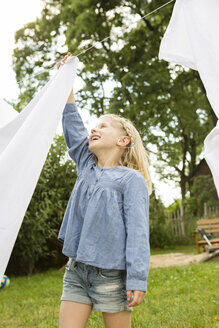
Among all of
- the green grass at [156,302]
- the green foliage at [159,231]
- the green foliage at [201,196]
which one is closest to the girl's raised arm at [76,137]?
the green grass at [156,302]

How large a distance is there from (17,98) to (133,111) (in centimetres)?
425

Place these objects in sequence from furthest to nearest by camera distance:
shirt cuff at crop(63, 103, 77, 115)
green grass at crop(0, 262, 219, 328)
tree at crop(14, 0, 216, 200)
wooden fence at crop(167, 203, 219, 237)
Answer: wooden fence at crop(167, 203, 219, 237) < tree at crop(14, 0, 216, 200) < green grass at crop(0, 262, 219, 328) < shirt cuff at crop(63, 103, 77, 115)

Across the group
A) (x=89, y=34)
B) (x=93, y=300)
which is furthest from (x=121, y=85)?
(x=93, y=300)

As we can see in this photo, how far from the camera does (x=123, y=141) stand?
2.47 m

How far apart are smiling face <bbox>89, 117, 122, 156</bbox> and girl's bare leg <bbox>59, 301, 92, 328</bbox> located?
0.86 meters

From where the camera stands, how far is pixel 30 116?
7.35ft

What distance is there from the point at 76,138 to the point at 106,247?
736 millimetres

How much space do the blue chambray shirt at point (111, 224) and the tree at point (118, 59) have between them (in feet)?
21.0

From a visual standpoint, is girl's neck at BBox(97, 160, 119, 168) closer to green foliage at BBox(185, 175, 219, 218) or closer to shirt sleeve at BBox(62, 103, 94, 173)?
shirt sleeve at BBox(62, 103, 94, 173)

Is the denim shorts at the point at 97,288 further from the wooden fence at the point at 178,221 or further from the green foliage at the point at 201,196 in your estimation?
the green foliage at the point at 201,196

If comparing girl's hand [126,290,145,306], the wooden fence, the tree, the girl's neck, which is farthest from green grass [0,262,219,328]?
the wooden fence

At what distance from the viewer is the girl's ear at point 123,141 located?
2.45 m

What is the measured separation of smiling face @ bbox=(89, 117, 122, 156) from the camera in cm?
238

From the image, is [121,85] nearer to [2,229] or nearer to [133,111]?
[133,111]
